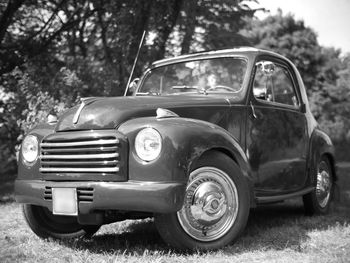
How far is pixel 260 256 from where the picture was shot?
3.63 meters

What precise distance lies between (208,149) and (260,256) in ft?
2.92

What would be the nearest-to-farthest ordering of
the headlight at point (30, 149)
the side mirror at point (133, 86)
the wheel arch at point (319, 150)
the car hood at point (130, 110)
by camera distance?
the car hood at point (130, 110) → the headlight at point (30, 149) → the wheel arch at point (319, 150) → the side mirror at point (133, 86)

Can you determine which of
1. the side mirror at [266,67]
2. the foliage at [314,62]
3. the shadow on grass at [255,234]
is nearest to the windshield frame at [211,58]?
the side mirror at [266,67]

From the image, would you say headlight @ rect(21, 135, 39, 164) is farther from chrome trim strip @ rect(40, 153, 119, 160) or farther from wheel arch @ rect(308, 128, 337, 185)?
wheel arch @ rect(308, 128, 337, 185)

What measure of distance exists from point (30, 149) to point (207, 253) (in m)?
1.80

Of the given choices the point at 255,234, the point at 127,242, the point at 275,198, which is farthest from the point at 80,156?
the point at 275,198

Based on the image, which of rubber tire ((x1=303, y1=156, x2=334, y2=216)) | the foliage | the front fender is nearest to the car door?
rubber tire ((x1=303, y1=156, x2=334, y2=216))

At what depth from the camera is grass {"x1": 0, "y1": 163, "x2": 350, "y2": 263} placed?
3574 mm

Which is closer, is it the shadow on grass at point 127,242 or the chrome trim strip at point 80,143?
the chrome trim strip at point 80,143

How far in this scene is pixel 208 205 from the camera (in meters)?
3.77

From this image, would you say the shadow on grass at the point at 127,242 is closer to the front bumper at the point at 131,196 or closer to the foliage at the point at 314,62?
the front bumper at the point at 131,196

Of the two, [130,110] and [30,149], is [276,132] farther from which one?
[30,149]

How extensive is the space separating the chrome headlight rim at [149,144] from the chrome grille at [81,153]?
15 centimetres

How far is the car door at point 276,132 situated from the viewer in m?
4.62
